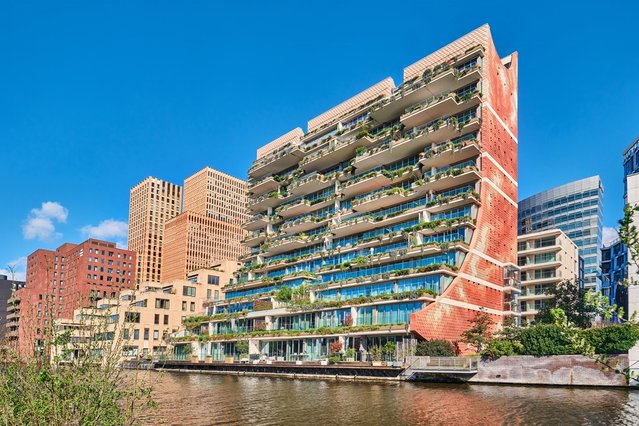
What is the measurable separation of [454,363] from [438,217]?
2732cm

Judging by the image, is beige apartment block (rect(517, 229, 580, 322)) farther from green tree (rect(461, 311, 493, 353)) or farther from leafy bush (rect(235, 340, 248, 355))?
leafy bush (rect(235, 340, 248, 355))

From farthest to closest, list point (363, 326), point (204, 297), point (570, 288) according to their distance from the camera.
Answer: point (204, 297)
point (570, 288)
point (363, 326)

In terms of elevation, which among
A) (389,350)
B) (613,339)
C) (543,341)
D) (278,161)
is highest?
(278,161)

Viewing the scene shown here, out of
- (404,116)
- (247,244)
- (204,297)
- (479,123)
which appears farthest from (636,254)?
(204,297)

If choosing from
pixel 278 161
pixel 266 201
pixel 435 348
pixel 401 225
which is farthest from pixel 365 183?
pixel 435 348

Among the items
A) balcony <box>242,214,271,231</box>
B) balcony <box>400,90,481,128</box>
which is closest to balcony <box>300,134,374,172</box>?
balcony <box>400,90,481,128</box>

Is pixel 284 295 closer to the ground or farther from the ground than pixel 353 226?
closer to the ground

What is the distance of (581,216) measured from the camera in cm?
14238

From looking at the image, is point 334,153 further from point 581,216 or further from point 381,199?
point 581,216

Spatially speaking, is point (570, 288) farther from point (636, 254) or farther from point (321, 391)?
point (636, 254)

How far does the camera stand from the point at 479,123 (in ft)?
243

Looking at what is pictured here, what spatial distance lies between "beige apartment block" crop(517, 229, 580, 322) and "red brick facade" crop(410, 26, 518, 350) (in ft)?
61.4

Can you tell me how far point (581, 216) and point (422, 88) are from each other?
84248mm

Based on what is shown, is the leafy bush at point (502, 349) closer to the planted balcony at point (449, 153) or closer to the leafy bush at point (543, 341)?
the leafy bush at point (543, 341)
